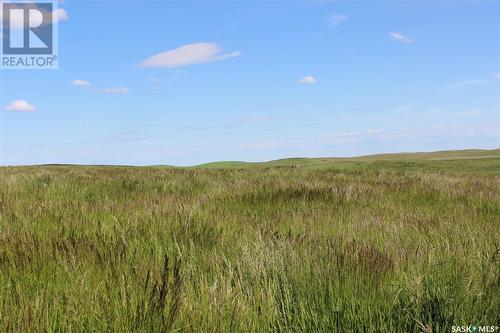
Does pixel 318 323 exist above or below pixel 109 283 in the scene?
below

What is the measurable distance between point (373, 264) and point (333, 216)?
1.77 m

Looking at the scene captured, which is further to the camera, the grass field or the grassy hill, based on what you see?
the grassy hill

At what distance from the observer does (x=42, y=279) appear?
6.13ft

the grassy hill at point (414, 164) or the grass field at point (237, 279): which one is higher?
the grassy hill at point (414, 164)

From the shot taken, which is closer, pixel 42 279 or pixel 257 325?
pixel 257 325

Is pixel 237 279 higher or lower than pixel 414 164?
lower

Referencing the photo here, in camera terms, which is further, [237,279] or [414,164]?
[414,164]

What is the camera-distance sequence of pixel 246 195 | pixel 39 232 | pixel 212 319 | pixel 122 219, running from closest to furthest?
1. pixel 212 319
2. pixel 39 232
3. pixel 122 219
4. pixel 246 195

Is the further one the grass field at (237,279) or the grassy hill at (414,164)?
the grassy hill at (414,164)

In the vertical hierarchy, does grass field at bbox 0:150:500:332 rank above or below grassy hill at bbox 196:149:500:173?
below

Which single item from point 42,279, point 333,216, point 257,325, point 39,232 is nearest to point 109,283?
point 42,279

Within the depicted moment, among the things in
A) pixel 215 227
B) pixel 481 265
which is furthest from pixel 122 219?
pixel 481 265

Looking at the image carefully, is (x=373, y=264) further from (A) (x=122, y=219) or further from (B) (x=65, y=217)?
(B) (x=65, y=217)

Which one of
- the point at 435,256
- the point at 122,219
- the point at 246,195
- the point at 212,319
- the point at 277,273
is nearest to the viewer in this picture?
the point at 212,319
